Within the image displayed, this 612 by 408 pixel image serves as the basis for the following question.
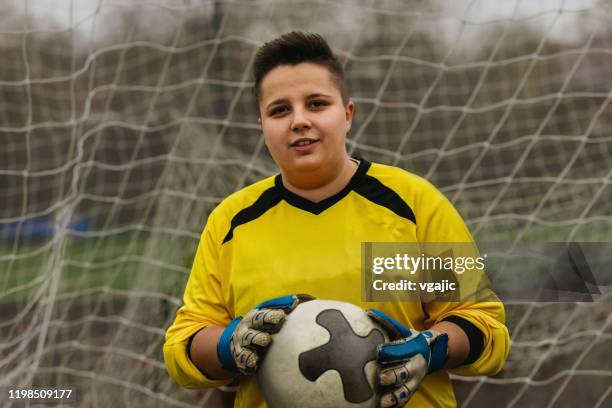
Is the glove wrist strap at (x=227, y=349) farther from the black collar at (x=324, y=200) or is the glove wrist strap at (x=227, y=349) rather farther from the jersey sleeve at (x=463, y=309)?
the jersey sleeve at (x=463, y=309)

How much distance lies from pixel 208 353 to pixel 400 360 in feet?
1.40

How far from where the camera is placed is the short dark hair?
1764 mm

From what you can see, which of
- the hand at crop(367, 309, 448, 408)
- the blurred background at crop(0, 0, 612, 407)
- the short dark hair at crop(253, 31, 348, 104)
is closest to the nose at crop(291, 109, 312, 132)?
the short dark hair at crop(253, 31, 348, 104)

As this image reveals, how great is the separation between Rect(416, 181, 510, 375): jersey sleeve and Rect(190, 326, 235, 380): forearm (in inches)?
17.7

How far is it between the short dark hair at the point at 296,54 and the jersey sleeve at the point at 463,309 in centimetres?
33

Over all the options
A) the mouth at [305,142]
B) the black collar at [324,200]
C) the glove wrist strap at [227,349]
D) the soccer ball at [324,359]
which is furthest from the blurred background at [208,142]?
the soccer ball at [324,359]

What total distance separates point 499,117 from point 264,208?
1.90 metres

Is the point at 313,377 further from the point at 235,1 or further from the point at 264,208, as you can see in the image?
the point at 235,1

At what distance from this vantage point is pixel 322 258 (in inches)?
66.4

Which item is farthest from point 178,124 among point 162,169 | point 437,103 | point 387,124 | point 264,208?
point 264,208

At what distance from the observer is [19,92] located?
3.44 m

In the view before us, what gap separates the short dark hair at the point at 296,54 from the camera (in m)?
1.76

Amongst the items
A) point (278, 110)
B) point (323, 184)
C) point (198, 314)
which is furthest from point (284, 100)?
point (198, 314)

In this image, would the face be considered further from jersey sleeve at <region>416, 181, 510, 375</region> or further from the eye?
jersey sleeve at <region>416, 181, 510, 375</region>
